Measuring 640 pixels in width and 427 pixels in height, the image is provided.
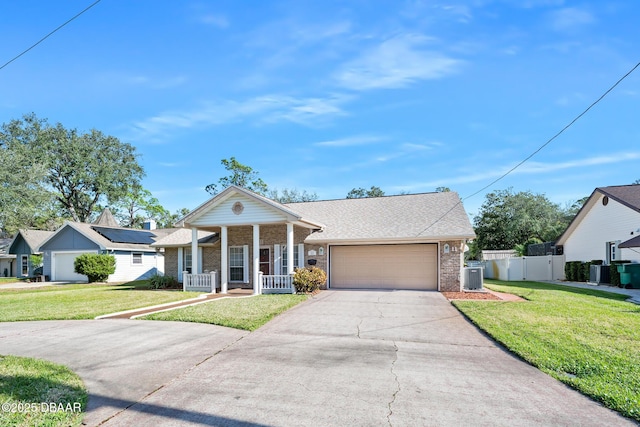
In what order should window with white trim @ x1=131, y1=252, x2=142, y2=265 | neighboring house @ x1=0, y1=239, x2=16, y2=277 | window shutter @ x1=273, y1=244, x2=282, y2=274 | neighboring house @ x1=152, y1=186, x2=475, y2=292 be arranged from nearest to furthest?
1. neighboring house @ x1=152, y1=186, x2=475, y2=292
2. window shutter @ x1=273, y1=244, x2=282, y2=274
3. window with white trim @ x1=131, y1=252, x2=142, y2=265
4. neighboring house @ x1=0, y1=239, x2=16, y2=277

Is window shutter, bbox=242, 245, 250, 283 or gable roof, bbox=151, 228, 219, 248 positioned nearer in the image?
window shutter, bbox=242, 245, 250, 283

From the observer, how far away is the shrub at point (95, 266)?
24172mm

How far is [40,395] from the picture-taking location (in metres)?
4.43

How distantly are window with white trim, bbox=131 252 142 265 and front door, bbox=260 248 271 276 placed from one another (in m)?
15.0

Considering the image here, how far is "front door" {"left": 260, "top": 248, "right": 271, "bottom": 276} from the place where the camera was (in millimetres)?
18156

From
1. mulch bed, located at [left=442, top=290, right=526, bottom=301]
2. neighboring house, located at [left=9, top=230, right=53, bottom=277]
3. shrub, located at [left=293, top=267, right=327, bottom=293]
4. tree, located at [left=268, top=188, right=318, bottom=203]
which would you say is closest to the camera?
mulch bed, located at [left=442, top=290, right=526, bottom=301]

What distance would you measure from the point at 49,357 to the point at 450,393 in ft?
21.3

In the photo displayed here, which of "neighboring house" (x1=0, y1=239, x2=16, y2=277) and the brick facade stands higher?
the brick facade

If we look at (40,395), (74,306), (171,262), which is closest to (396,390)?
(40,395)

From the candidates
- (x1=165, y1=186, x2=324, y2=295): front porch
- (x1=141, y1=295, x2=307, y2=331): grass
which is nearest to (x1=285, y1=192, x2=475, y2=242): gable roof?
(x1=165, y1=186, x2=324, y2=295): front porch

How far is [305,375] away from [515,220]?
40.4 m

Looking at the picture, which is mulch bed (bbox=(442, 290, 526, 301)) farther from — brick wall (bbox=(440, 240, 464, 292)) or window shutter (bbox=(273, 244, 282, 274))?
window shutter (bbox=(273, 244, 282, 274))

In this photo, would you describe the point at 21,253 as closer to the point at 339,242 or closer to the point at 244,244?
the point at 244,244

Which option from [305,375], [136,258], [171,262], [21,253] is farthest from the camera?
[21,253]
